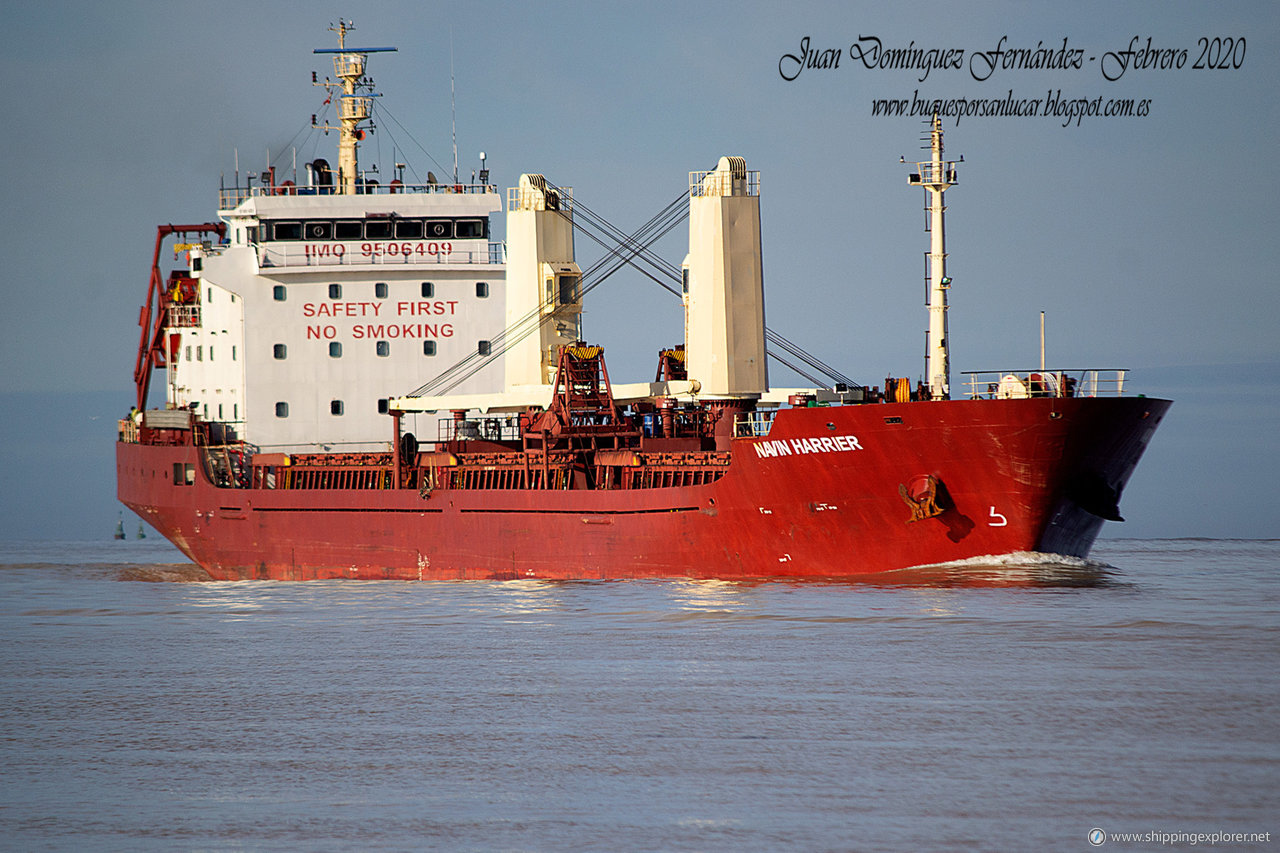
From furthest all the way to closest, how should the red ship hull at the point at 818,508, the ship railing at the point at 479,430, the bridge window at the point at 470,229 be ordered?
the bridge window at the point at 470,229
the ship railing at the point at 479,430
the red ship hull at the point at 818,508

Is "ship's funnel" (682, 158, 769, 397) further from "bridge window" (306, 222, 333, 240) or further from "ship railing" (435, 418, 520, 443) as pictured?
"bridge window" (306, 222, 333, 240)

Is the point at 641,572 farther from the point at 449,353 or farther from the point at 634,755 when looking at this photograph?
the point at 634,755

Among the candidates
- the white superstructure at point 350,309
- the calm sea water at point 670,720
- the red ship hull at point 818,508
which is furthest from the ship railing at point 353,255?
the calm sea water at point 670,720

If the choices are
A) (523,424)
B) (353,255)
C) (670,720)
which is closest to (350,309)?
(353,255)

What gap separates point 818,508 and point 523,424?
8826 mm

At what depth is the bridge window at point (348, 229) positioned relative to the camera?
35.3 meters

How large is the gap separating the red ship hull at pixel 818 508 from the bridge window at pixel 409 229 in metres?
7.14

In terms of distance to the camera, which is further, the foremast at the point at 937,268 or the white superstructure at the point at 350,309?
the white superstructure at the point at 350,309

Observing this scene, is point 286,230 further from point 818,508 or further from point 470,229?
point 818,508

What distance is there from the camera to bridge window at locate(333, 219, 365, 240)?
116 feet

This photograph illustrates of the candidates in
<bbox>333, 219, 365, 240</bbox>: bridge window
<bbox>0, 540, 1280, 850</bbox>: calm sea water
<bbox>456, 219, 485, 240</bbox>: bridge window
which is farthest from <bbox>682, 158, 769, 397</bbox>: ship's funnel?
<bbox>333, 219, 365, 240</bbox>: bridge window

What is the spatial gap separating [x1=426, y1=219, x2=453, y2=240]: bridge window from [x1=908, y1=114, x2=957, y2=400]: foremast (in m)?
13.7

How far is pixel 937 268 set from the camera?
84.0ft

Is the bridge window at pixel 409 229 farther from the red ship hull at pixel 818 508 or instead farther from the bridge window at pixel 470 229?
the red ship hull at pixel 818 508
